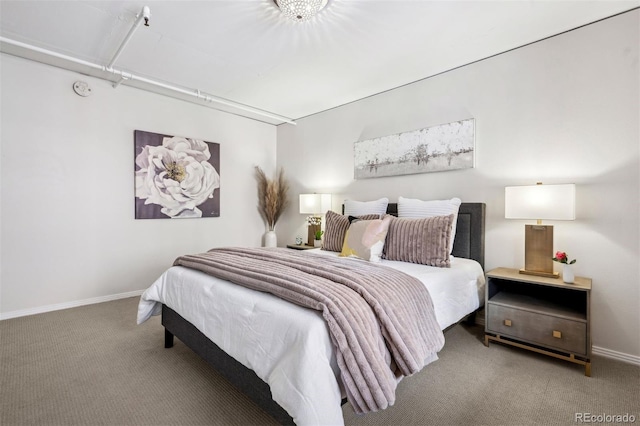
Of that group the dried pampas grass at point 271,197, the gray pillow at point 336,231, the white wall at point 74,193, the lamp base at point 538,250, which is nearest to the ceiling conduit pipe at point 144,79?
the white wall at point 74,193


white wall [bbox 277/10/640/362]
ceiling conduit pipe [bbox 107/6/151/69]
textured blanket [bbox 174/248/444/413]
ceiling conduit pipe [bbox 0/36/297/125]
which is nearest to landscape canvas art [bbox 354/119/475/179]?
white wall [bbox 277/10/640/362]

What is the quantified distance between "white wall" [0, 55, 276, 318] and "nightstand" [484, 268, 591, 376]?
3.66 meters

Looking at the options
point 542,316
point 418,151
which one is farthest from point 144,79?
point 542,316

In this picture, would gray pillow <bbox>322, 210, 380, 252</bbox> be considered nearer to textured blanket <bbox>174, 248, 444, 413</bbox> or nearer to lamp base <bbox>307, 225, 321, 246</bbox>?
lamp base <bbox>307, 225, 321, 246</bbox>

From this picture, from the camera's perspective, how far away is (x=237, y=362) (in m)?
1.63

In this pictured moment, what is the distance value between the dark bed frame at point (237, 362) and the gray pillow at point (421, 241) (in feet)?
1.36

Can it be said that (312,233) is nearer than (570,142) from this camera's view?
No

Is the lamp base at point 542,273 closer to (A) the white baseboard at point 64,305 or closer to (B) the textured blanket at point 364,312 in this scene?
(B) the textured blanket at point 364,312

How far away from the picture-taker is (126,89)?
11.9 feet

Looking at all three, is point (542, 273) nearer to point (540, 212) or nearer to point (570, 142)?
point (540, 212)

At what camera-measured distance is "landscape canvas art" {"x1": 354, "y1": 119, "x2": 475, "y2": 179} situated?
Result: 3.04 meters

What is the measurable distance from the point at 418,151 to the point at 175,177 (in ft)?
10.1

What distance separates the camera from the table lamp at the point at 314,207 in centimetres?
418

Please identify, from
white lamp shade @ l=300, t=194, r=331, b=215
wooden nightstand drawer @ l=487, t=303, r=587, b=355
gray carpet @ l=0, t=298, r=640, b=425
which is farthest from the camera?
white lamp shade @ l=300, t=194, r=331, b=215
